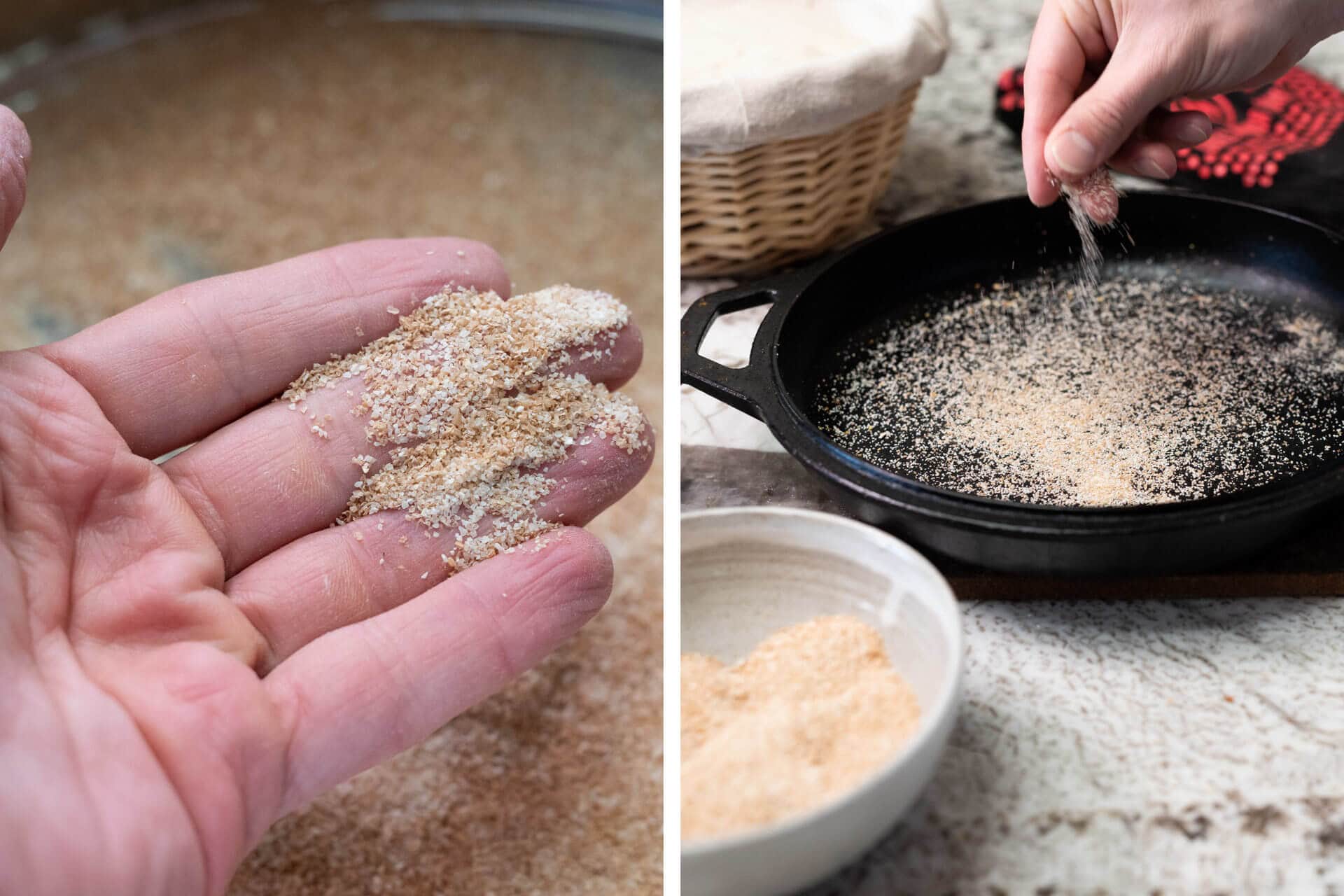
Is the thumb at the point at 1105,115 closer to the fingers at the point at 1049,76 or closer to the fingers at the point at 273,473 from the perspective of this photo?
the fingers at the point at 1049,76

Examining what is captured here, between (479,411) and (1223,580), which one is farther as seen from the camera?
(479,411)

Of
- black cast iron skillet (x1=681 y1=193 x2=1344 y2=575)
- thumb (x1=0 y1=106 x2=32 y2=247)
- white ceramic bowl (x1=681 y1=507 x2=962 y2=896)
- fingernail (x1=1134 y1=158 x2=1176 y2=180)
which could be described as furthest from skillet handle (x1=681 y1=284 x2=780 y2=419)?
thumb (x1=0 y1=106 x2=32 y2=247)

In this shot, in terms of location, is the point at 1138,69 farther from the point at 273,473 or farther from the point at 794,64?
the point at 273,473

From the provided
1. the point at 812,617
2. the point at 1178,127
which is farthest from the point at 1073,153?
the point at 812,617

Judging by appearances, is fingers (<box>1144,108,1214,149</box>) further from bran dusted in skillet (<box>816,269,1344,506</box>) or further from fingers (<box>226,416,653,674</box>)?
fingers (<box>226,416,653,674</box>)

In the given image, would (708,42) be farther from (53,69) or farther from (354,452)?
(53,69)

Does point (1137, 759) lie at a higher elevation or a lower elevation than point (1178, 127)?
lower
